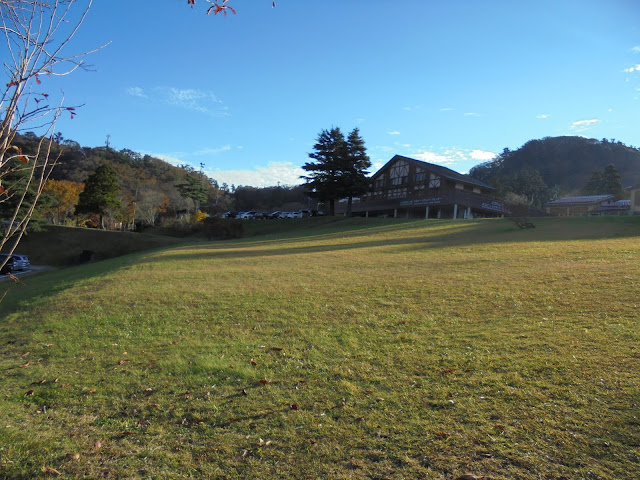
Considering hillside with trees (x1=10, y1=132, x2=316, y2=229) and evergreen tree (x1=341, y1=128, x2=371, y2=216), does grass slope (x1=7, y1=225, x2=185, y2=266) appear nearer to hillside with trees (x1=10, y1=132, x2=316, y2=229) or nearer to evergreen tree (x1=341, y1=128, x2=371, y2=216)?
hillside with trees (x1=10, y1=132, x2=316, y2=229)

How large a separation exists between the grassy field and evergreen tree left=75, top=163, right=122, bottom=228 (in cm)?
3975

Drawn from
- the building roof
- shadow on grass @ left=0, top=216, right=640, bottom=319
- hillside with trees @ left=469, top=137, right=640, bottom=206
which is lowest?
shadow on grass @ left=0, top=216, right=640, bottom=319

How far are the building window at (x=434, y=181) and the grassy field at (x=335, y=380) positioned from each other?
117 ft

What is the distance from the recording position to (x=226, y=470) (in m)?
3.56

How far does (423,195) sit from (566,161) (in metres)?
76.0

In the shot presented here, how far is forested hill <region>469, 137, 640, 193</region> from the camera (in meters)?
93.4

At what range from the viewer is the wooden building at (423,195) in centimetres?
4147

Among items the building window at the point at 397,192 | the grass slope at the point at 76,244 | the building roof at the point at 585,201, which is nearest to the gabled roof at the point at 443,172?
the building window at the point at 397,192

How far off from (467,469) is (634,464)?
1432mm

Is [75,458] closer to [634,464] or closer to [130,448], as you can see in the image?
[130,448]

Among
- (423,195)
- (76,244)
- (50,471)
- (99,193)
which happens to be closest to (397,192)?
(423,195)

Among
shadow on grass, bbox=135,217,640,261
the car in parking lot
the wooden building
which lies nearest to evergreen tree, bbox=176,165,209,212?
Answer: the wooden building

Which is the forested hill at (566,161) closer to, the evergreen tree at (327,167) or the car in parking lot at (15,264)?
the evergreen tree at (327,167)

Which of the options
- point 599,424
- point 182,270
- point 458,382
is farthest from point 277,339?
point 182,270
